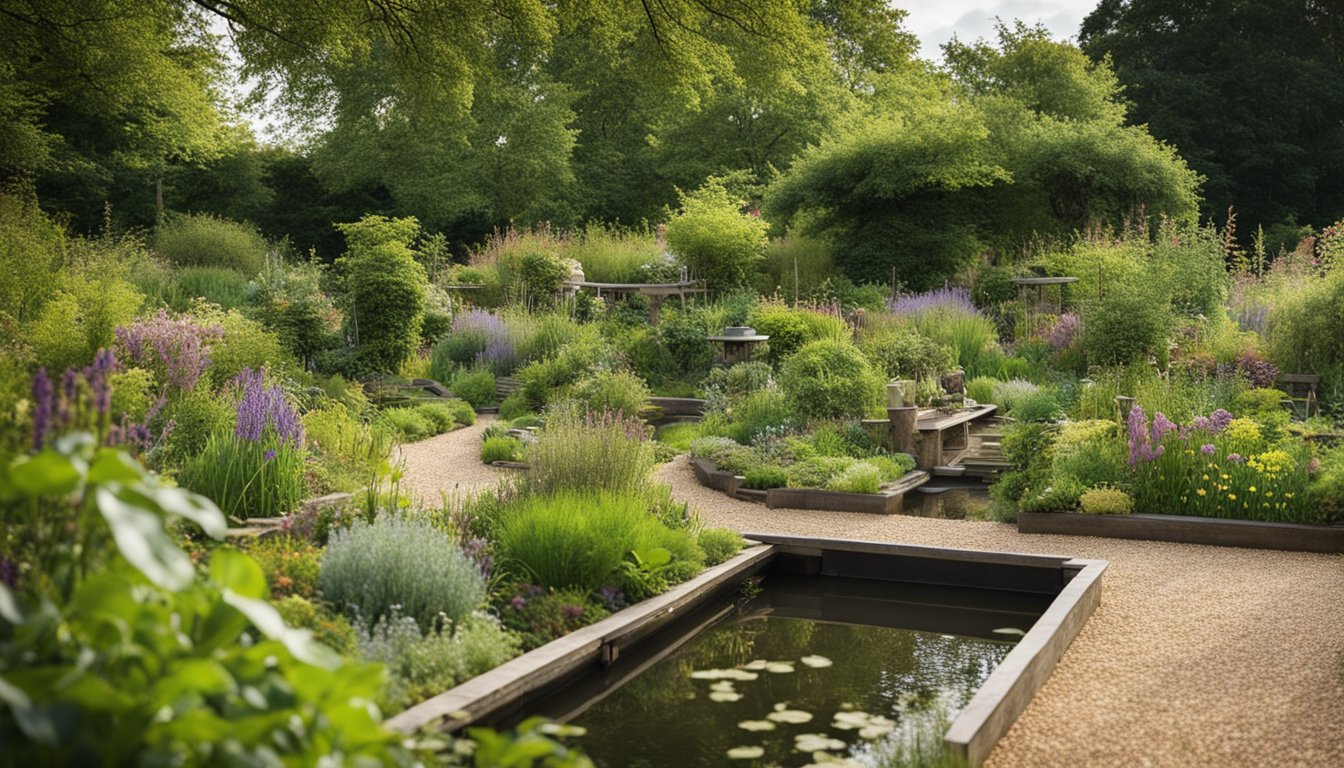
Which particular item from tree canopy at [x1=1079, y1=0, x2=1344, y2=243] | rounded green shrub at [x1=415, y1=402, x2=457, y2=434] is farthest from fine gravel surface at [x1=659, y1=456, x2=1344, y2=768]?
tree canopy at [x1=1079, y1=0, x2=1344, y2=243]

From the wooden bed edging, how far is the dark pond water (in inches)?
4.8

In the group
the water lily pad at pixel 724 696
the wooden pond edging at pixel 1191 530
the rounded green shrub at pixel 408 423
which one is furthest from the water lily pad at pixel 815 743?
the rounded green shrub at pixel 408 423

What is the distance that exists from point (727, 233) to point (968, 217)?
5.53 meters

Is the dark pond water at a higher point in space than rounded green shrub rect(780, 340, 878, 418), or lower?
lower

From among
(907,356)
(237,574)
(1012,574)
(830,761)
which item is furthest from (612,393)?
(237,574)

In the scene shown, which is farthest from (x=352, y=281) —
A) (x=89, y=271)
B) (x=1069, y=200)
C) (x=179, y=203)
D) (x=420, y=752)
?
(x=179, y=203)

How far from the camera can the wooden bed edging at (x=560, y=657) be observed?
3918 millimetres

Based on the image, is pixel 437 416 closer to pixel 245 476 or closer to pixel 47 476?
pixel 245 476

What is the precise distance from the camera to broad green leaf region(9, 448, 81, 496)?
74.2 inches

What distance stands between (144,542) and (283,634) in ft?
0.99

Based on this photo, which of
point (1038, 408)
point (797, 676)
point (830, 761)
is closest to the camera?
point (830, 761)

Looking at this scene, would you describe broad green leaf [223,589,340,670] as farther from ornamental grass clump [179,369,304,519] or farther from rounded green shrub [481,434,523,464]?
rounded green shrub [481,434,523,464]

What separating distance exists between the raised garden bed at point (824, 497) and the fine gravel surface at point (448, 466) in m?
1.97

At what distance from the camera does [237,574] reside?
214cm
